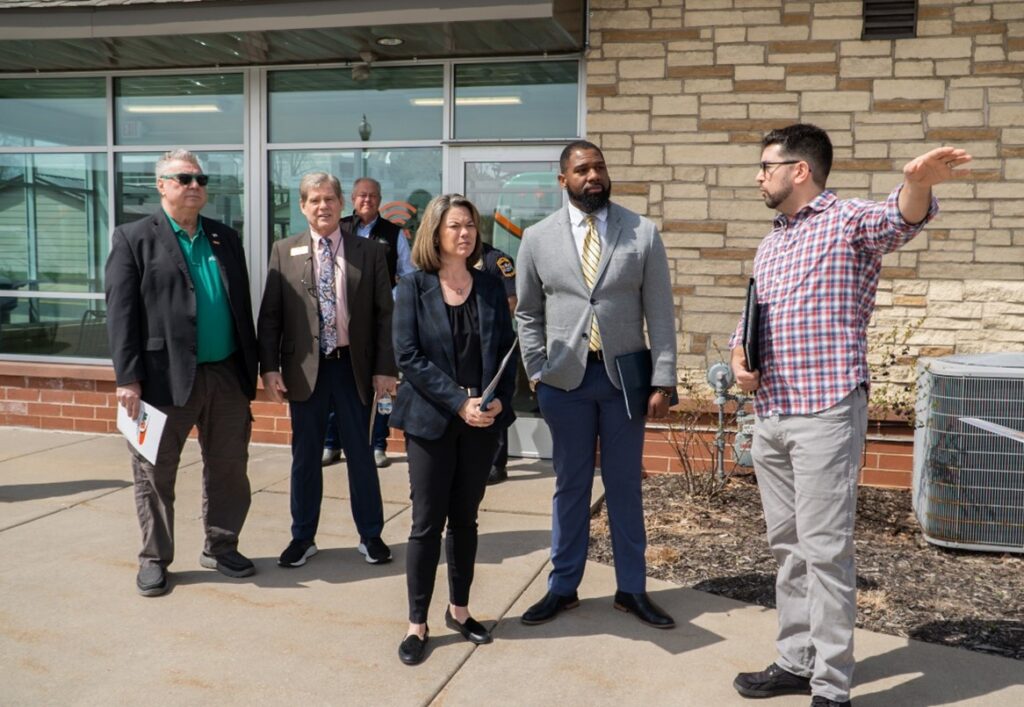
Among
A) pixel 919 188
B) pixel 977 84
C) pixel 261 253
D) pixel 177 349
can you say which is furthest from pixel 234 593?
pixel 977 84

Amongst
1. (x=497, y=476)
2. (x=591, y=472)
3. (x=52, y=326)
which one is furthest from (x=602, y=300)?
(x=52, y=326)

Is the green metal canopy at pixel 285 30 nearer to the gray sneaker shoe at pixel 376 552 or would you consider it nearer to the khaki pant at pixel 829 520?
the gray sneaker shoe at pixel 376 552

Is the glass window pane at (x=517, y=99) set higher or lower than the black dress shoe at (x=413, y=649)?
higher

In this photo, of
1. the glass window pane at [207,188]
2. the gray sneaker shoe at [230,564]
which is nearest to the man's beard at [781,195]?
the gray sneaker shoe at [230,564]

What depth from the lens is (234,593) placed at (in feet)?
15.0

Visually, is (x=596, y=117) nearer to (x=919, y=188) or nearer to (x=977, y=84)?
(x=977, y=84)

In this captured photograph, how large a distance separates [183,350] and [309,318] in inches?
25.4

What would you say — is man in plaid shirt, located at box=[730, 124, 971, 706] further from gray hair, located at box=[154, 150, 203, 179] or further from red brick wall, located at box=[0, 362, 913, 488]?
red brick wall, located at box=[0, 362, 913, 488]

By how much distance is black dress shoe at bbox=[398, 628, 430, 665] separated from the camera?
380cm

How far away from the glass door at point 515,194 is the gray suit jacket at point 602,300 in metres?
3.20

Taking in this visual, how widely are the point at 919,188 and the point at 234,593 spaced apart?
339 centimetres

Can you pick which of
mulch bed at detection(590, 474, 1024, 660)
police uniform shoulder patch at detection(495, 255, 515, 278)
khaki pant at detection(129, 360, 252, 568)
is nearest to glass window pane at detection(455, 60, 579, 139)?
police uniform shoulder patch at detection(495, 255, 515, 278)

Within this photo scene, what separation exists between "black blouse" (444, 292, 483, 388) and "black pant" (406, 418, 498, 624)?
0.18 meters

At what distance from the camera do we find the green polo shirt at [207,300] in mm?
4676
